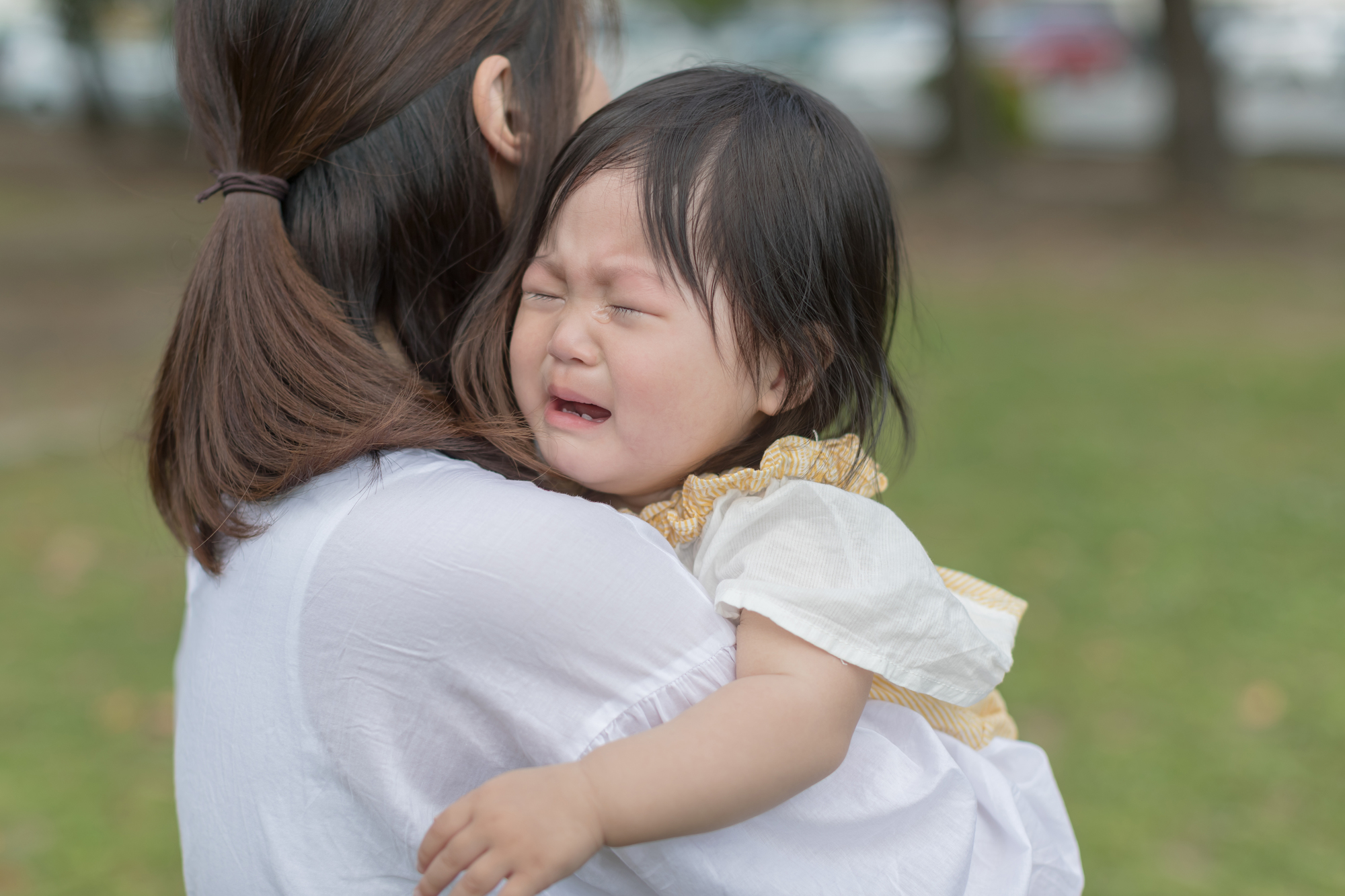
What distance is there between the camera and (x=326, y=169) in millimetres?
1502

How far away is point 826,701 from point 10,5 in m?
32.7

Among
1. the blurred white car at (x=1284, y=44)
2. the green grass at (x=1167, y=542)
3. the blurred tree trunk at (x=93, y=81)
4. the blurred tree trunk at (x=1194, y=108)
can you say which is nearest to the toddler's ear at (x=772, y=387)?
the green grass at (x=1167, y=542)

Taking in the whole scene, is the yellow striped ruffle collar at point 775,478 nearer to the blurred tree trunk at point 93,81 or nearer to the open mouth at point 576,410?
the open mouth at point 576,410

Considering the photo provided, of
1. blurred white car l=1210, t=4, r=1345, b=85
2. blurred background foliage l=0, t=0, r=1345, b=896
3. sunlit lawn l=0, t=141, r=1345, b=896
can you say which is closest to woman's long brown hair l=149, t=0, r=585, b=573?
blurred background foliage l=0, t=0, r=1345, b=896

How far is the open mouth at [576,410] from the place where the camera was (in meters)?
1.47

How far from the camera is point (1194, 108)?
1095cm

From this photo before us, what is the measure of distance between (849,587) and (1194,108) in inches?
439

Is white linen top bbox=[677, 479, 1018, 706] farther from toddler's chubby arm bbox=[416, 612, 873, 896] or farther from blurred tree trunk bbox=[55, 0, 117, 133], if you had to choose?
blurred tree trunk bbox=[55, 0, 117, 133]

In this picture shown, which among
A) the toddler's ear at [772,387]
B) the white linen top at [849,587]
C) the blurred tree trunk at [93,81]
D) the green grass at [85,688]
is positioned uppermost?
the toddler's ear at [772,387]

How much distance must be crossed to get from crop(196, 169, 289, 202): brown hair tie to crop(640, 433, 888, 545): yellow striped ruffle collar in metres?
0.59

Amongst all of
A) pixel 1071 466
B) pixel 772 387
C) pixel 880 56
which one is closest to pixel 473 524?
pixel 772 387

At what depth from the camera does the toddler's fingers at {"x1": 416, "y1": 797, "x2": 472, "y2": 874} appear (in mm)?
1120

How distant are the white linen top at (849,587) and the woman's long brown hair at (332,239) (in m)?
0.28

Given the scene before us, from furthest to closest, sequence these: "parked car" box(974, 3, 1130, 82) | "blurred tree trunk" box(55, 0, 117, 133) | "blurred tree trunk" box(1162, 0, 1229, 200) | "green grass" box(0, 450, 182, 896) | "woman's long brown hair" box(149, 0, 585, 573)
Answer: "parked car" box(974, 3, 1130, 82), "blurred tree trunk" box(55, 0, 117, 133), "blurred tree trunk" box(1162, 0, 1229, 200), "green grass" box(0, 450, 182, 896), "woman's long brown hair" box(149, 0, 585, 573)
